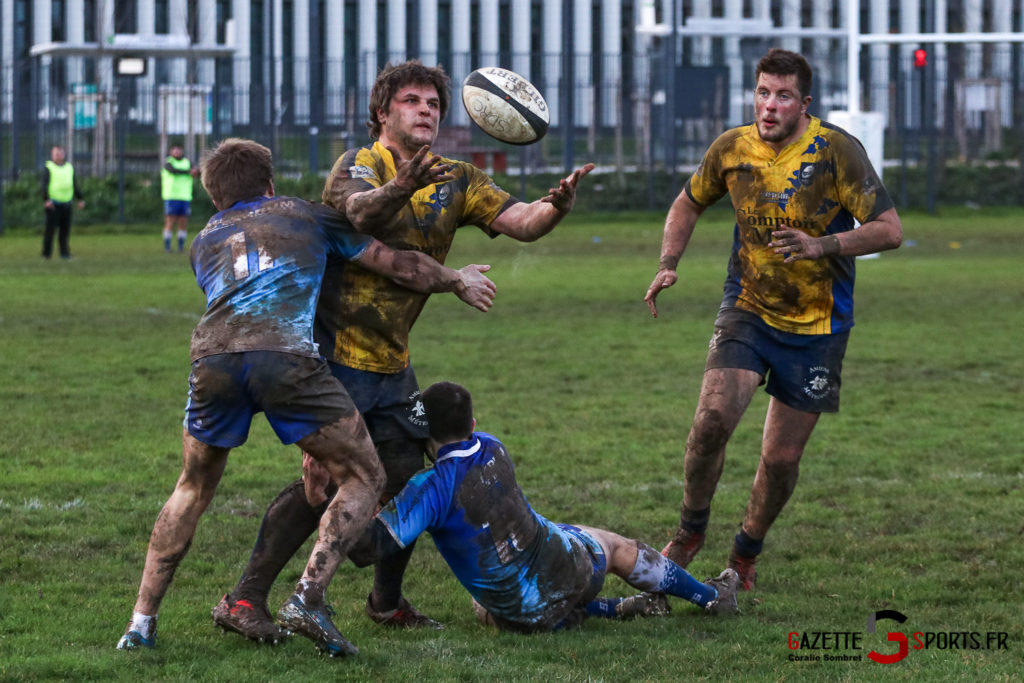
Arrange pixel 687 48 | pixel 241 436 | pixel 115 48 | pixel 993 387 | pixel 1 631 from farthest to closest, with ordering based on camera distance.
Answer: pixel 687 48, pixel 115 48, pixel 993 387, pixel 1 631, pixel 241 436

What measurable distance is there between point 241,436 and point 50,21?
158 ft

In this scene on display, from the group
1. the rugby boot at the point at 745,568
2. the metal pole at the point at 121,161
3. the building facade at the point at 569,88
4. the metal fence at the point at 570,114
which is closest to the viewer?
the rugby boot at the point at 745,568

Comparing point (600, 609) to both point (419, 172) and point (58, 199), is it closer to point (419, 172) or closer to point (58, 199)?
point (419, 172)

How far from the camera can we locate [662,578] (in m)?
5.87

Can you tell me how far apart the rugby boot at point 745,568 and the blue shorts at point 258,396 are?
7.12 ft

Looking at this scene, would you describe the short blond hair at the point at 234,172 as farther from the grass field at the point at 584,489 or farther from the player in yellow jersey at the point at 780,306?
the player in yellow jersey at the point at 780,306

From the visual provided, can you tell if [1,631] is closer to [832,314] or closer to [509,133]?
[509,133]

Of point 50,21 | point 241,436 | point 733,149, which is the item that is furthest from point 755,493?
point 50,21

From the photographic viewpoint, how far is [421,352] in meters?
13.5

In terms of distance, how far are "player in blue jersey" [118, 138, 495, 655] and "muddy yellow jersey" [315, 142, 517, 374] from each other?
0.81 feet

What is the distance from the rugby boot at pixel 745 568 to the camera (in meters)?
6.46

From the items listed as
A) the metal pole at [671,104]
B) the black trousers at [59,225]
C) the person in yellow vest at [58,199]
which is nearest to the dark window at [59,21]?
the metal pole at [671,104]

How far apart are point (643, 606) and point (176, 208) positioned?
21.7m

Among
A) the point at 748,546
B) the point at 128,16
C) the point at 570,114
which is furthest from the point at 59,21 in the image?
the point at 748,546
